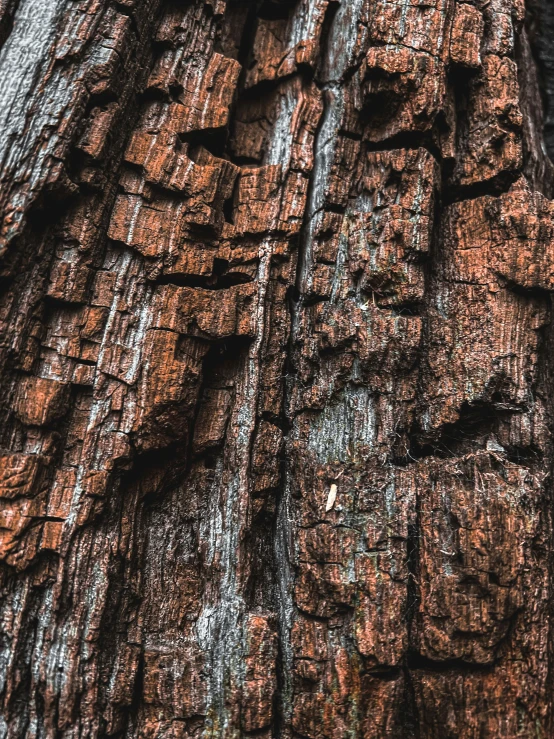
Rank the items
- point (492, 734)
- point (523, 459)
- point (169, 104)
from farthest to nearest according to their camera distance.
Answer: point (169, 104) → point (523, 459) → point (492, 734)

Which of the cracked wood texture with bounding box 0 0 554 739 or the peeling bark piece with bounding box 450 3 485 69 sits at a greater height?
the peeling bark piece with bounding box 450 3 485 69

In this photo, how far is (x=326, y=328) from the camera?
4.14m

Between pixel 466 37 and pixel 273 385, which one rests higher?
pixel 466 37

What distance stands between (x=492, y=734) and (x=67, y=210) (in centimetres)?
468

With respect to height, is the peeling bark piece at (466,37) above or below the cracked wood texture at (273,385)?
above

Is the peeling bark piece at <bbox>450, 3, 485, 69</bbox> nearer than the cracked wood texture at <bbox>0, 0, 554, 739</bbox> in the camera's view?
No

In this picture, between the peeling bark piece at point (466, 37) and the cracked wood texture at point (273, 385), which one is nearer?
the cracked wood texture at point (273, 385)

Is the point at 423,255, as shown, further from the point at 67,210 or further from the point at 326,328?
the point at 67,210

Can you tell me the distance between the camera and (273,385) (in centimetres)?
414

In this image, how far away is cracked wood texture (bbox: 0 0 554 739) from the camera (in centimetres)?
367

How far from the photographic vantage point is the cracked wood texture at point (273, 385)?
12.1 feet

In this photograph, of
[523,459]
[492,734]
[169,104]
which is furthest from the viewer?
[169,104]

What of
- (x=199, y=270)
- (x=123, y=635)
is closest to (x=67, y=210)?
(x=199, y=270)

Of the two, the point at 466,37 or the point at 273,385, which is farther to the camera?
the point at 466,37
